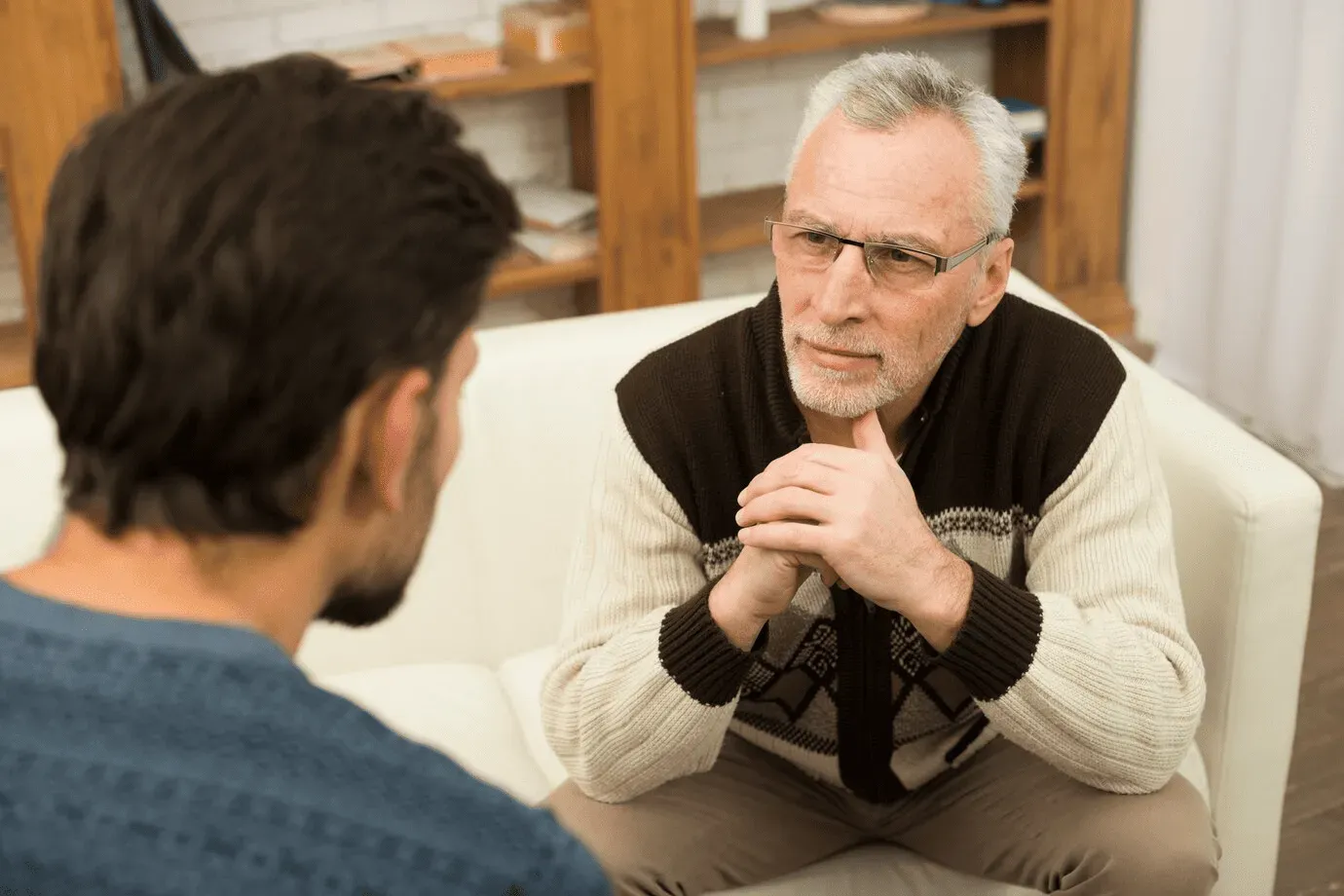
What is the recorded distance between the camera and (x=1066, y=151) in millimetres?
3654

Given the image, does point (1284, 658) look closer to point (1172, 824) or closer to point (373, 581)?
point (1172, 824)

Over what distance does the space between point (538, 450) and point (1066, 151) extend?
203 cm

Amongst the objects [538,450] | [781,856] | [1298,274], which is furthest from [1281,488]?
[1298,274]

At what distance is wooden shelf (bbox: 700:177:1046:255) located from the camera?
3.43 m

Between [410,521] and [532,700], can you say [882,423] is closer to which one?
[532,700]

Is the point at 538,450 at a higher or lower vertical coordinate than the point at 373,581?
lower

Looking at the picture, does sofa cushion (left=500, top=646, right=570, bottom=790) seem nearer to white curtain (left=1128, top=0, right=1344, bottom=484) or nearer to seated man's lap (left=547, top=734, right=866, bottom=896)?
seated man's lap (left=547, top=734, right=866, bottom=896)

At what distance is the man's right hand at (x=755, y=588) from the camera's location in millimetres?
1537

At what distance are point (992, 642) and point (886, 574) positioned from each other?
0.42ft

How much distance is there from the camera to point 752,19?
10.9ft

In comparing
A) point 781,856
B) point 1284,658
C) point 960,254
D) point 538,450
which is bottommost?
point 781,856

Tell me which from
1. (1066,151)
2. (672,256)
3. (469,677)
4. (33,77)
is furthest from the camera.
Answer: (1066,151)

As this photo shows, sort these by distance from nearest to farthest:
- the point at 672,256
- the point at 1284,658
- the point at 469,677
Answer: the point at 1284,658, the point at 469,677, the point at 672,256

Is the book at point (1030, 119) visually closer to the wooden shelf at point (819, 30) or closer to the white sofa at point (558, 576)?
the wooden shelf at point (819, 30)
